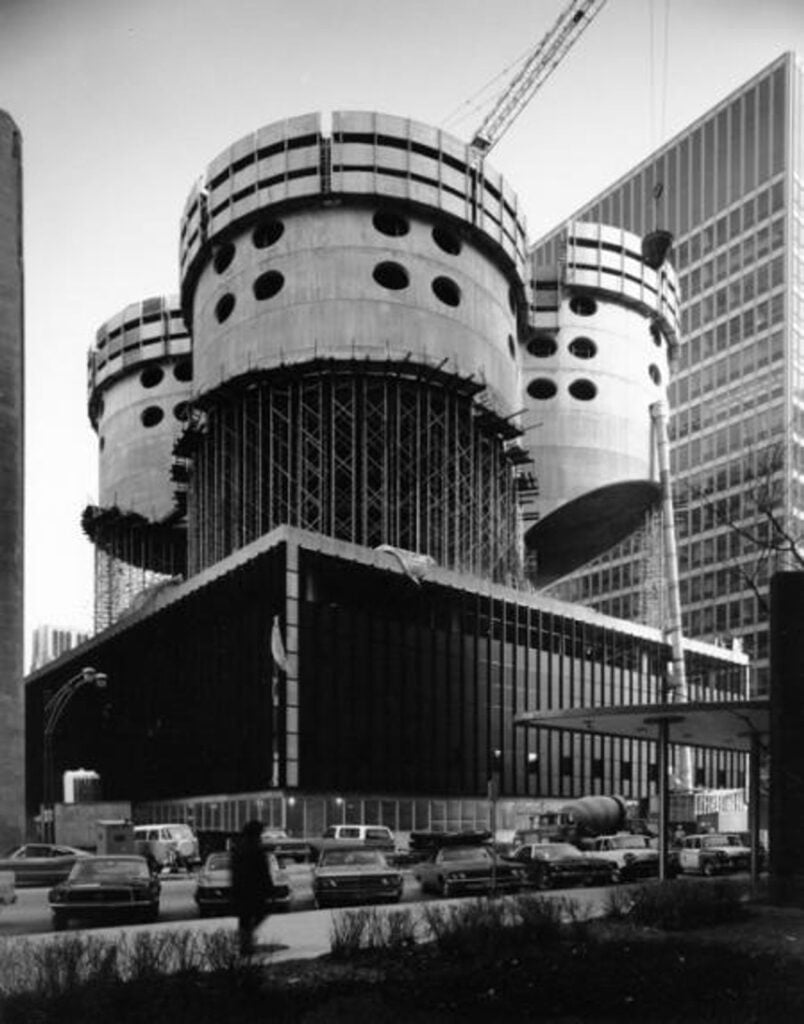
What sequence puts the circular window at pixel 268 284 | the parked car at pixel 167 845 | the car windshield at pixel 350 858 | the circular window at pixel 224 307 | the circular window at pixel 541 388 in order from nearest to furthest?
1. the car windshield at pixel 350 858
2. the parked car at pixel 167 845
3. the circular window at pixel 268 284
4. the circular window at pixel 224 307
5. the circular window at pixel 541 388

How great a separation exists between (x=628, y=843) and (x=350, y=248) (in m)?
52.1

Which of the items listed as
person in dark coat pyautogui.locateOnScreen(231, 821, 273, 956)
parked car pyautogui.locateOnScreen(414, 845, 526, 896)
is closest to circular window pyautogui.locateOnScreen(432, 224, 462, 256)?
parked car pyautogui.locateOnScreen(414, 845, 526, 896)

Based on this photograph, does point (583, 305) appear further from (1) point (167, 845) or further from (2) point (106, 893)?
(2) point (106, 893)

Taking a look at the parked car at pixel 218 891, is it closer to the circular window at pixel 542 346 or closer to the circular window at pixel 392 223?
the circular window at pixel 392 223

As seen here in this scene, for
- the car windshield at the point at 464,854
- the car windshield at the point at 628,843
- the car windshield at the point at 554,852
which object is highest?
the car windshield at the point at 464,854

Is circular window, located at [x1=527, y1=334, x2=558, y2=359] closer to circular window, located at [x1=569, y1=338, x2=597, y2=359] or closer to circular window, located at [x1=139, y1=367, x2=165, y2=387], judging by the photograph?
circular window, located at [x1=569, y1=338, x2=597, y2=359]

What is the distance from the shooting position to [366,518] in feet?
260

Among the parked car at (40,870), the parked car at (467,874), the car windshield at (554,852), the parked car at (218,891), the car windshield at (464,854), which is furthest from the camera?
the parked car at (40,870)

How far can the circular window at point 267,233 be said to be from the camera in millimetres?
82188

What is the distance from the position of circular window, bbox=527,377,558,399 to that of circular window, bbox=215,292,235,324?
2843 cm

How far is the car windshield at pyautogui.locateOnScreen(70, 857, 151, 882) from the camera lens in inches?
955

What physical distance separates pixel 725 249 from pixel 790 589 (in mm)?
111729

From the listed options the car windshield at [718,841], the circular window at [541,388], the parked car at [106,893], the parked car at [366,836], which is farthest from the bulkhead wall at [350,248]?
the parked car at [106,893]

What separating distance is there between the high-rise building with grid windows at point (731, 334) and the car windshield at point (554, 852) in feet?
263
